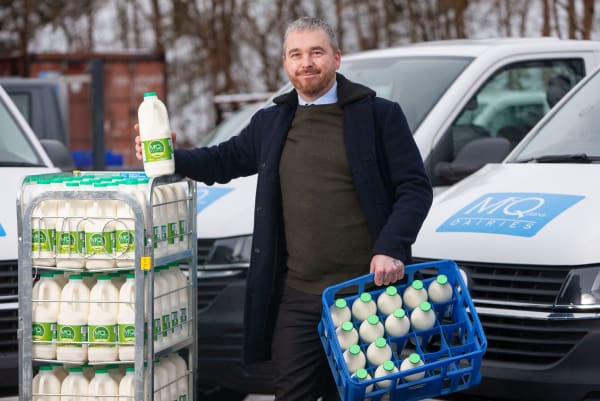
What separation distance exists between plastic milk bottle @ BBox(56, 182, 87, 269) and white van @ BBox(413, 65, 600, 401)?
165 cm

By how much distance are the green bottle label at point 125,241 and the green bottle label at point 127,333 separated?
0.28m

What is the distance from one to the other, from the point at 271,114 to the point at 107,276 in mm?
881

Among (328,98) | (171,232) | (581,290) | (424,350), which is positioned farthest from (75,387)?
(581,290)

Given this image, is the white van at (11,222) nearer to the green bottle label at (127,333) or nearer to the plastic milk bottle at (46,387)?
the plastic milk bottle at (46,387)

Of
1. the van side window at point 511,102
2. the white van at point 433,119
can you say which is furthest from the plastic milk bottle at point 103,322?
the van side window at point 511,102

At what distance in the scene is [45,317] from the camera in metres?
4.54

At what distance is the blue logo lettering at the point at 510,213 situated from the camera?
5129 mm

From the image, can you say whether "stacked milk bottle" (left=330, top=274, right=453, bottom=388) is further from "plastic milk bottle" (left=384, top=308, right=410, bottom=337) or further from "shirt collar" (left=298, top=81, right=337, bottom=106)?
"shirt collar" (left=298, top=81, right=337, bottom=106)

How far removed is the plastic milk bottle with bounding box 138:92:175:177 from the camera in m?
4.52

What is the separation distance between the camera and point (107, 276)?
14.8 ft

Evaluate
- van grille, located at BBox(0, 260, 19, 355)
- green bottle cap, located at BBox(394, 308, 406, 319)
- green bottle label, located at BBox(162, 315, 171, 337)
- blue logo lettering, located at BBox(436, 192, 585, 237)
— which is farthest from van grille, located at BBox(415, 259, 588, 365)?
van grille, located at BBox(0, 260, 19, 355)

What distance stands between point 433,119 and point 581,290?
2029 mm

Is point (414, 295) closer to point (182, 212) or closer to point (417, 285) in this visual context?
point (417, 285)

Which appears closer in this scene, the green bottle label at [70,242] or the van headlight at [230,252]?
the green bottle label at [70,242]
